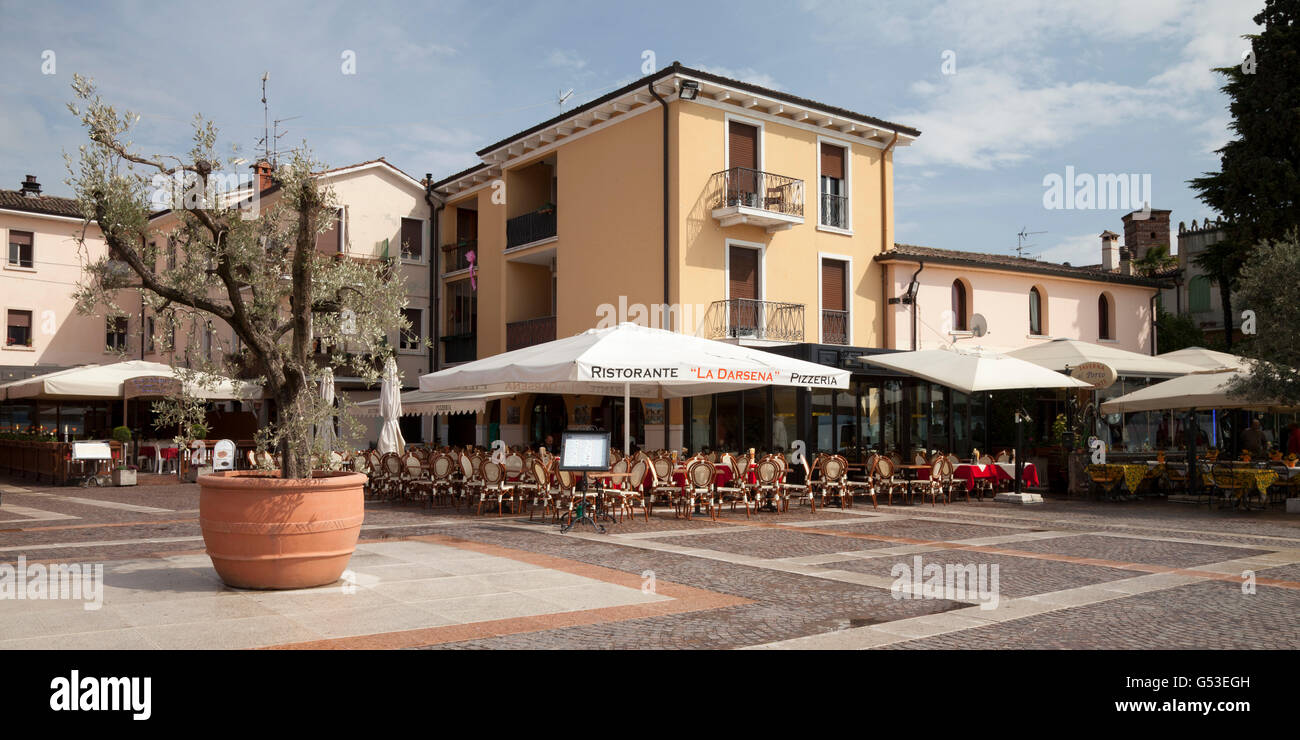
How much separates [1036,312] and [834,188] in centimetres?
765

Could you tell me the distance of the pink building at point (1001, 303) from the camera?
24781 millimetres

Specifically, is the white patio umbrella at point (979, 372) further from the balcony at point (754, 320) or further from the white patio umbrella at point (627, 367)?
the balcony at point (754, 320)

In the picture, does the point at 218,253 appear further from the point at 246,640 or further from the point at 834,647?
the point at 834,647

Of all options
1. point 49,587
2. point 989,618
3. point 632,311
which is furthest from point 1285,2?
point 49,587

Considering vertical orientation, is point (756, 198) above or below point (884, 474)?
above

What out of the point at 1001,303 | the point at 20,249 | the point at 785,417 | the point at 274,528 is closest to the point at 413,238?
the point at 785,417

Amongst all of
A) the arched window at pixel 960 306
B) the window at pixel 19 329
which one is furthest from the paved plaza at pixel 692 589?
the window at pixel 19 329

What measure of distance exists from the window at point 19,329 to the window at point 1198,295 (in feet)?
156

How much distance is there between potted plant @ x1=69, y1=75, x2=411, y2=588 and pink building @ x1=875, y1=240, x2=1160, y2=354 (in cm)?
1848

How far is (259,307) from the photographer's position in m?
8.15

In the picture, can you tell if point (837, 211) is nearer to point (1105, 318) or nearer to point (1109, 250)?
point (1105, 318)

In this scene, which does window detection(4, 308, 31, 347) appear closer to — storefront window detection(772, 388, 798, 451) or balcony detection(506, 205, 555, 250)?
balcony detection(506, 205, 555, 250)

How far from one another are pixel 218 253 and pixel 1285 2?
103 feet
